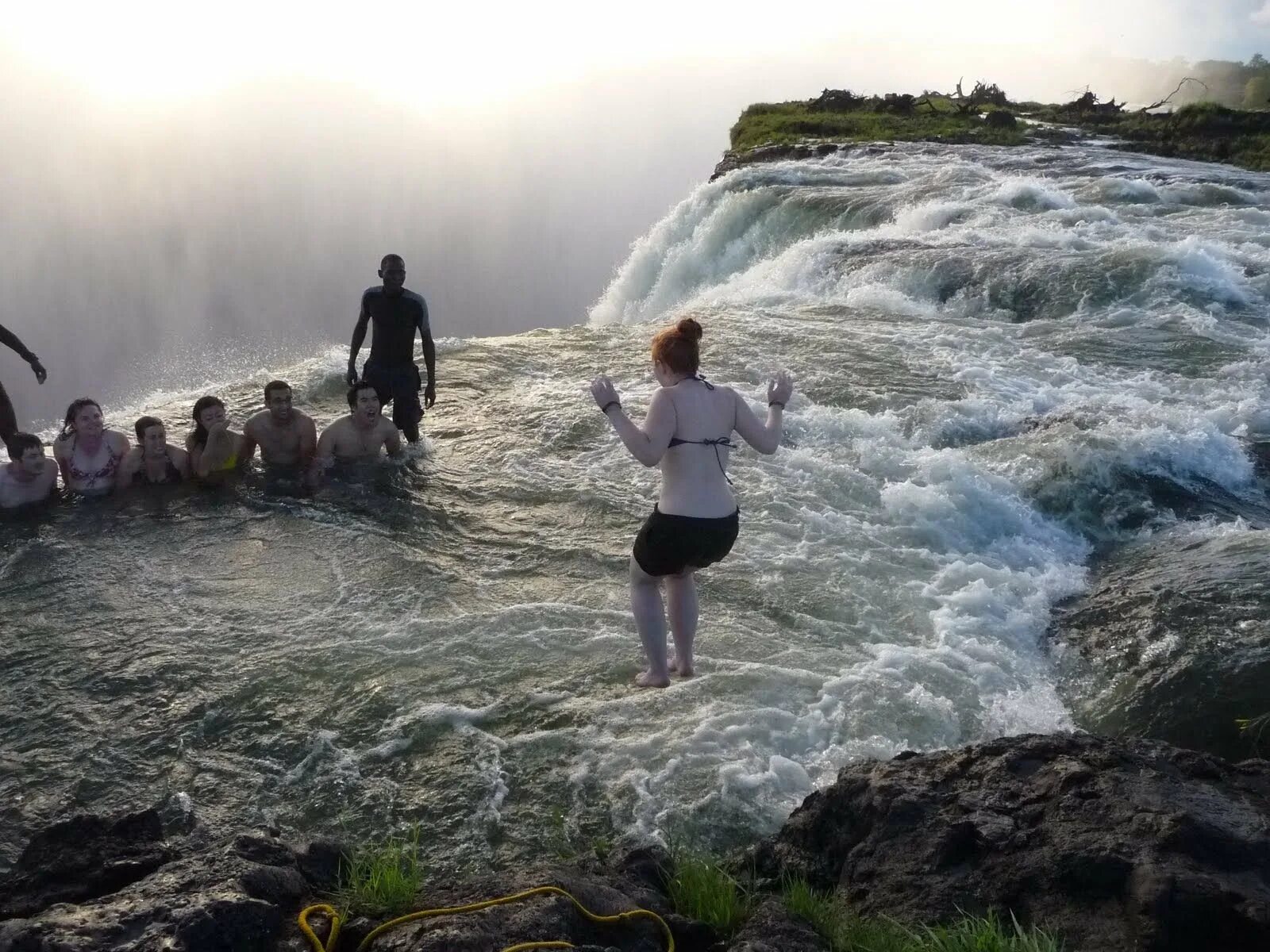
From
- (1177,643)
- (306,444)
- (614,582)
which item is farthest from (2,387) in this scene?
(1177,643)

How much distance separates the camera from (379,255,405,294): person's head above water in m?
9.02

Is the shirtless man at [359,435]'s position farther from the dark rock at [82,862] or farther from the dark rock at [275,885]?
the dark rock at [275,885]

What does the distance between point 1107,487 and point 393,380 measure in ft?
20.1

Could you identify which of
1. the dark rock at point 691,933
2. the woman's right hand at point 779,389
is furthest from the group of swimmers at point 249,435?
the dark rock at point 691,933

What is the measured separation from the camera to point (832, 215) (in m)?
20.2

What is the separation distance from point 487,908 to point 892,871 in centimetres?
145

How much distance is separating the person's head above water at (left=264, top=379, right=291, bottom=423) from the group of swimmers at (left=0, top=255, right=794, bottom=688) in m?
0.01

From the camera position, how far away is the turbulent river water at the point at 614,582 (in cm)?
526

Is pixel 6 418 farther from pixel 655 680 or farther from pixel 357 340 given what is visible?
pixel 655 680

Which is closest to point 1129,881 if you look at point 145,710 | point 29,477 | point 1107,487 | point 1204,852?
point 1204,852

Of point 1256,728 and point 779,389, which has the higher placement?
point 779,389

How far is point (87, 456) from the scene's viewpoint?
8.77 m

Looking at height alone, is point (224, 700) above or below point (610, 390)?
below

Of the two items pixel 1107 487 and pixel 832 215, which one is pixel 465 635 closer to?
pixel 1107 487
